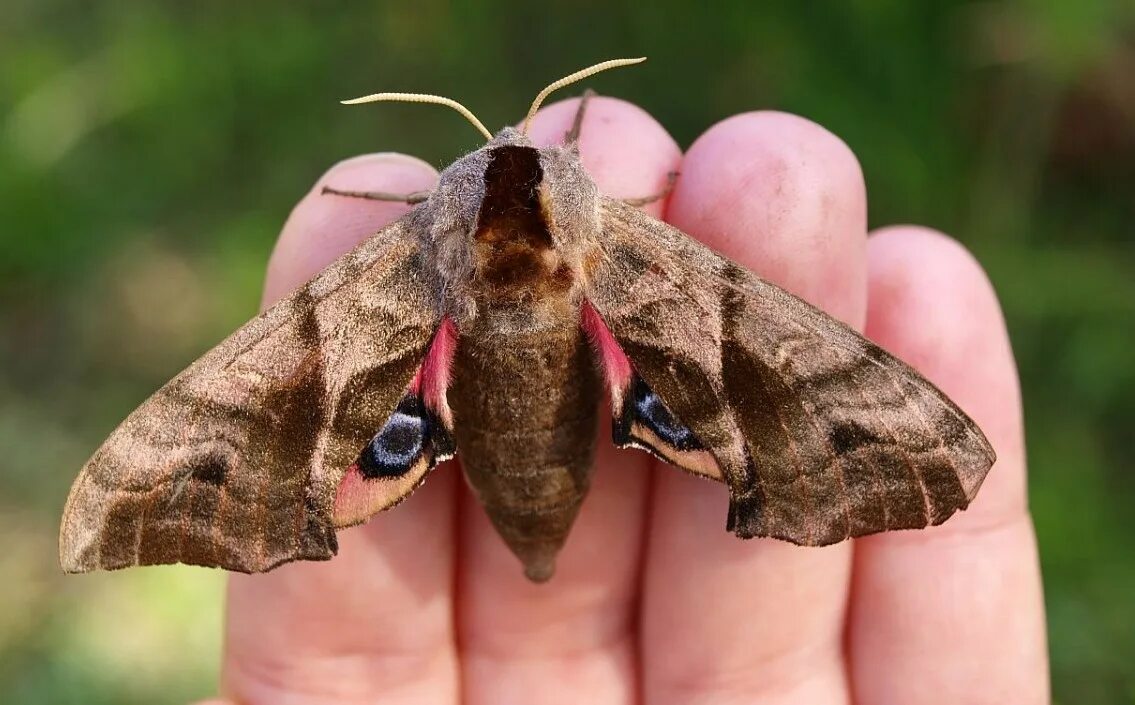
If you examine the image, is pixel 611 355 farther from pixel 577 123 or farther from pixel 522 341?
pixel 577 123

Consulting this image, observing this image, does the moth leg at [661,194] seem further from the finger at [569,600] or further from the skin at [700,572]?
the finger at [569,600]

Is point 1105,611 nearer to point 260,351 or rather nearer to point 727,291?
point 727,291

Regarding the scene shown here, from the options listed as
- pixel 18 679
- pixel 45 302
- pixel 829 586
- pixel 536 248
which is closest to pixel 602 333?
pixel 536 248

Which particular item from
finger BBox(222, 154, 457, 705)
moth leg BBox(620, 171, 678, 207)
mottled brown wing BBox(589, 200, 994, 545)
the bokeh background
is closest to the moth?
mottled brown wing BBox(589, 200, 994, 545)

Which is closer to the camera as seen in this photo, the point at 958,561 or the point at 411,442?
the point at 411,442

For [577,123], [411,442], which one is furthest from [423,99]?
[411,442]

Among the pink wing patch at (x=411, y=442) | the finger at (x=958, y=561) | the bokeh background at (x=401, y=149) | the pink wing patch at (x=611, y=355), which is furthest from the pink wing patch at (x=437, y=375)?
the bokeh background at (x=401, y=149)
